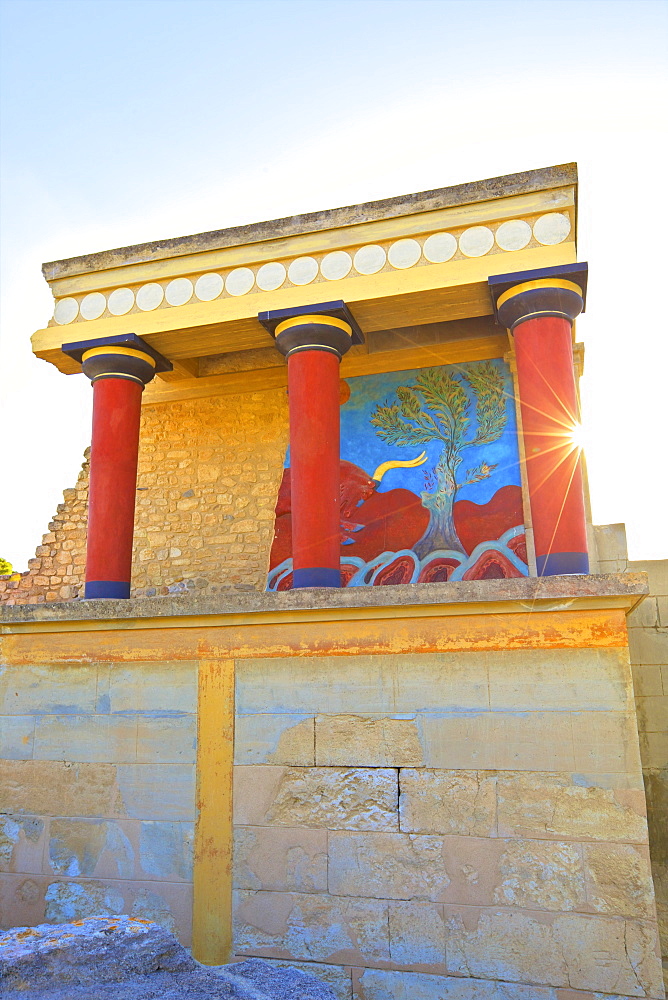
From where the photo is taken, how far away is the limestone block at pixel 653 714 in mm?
5832

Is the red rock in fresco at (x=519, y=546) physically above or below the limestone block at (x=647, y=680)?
above

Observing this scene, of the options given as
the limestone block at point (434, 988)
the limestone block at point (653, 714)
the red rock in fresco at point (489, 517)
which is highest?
the red rock in fresco at point (489, 517)

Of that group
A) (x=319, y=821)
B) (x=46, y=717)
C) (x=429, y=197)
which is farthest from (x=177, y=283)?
(x=319, y=821)

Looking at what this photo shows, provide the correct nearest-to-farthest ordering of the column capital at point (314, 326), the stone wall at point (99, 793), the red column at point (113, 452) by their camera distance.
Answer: the stone wall at point (99, 793) → the column capital at point (314, 326) → the red column at point (113, 452)

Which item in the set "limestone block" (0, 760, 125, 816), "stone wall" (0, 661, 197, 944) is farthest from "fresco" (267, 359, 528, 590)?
"limestone block" (0, 760, 125, 816)

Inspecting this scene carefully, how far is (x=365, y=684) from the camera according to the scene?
4543 millimetres

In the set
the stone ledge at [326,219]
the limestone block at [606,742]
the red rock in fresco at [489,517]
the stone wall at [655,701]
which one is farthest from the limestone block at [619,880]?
the stone ledge at [326,219]

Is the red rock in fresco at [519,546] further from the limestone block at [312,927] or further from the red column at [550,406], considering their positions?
the limestone block at [312,927]

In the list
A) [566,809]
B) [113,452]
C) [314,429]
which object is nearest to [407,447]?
[314,429]

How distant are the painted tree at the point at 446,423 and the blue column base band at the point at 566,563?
1.77m

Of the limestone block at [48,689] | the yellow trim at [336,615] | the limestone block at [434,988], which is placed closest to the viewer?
the limestone block at [434,988]

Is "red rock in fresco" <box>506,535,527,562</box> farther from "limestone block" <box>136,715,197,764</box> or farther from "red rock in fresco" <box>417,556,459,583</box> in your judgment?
"limestone block" <box>136,715,197,764</box>

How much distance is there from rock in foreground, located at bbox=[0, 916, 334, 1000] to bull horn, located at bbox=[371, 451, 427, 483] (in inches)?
215

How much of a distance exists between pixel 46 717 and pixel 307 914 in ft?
7.09
